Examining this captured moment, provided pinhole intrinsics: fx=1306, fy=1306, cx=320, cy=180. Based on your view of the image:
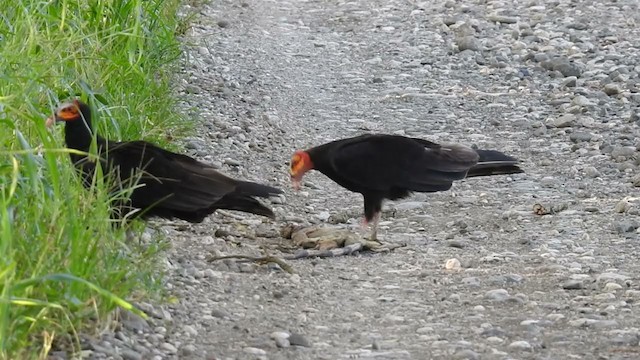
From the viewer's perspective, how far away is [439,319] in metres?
5.50

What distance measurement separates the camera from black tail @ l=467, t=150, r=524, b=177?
7.12 meters

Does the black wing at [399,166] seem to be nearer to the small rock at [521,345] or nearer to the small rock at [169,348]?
the small rock at [521,345]

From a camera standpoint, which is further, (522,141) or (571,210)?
(522,141)

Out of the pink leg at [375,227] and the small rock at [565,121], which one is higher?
the small rock at [565,121]

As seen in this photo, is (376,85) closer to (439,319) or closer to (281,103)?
(281,103)

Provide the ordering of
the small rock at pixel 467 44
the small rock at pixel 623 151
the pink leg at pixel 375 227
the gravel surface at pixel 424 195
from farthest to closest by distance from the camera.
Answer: the small rock at pixel 467 44 → the small rock at pixel 623 151 → the pink leg at pixel 375 227 → the gravel surface at pixel 424 195

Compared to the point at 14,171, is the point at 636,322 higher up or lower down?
lower down

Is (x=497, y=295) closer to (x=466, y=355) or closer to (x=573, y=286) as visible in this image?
(x=573, y=286)

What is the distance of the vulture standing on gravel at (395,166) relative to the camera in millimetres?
7059

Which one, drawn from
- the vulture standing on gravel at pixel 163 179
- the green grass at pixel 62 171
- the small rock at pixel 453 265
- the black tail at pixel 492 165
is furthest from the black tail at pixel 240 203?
the black tail at pixel 492 165

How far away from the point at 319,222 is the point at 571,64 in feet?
14.6

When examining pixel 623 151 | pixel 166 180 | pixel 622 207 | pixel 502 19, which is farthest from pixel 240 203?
pixel 502 19

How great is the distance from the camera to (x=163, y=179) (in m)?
6.03

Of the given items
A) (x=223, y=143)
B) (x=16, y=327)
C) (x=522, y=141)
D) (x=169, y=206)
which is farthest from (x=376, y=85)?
(x=16, y=327)
